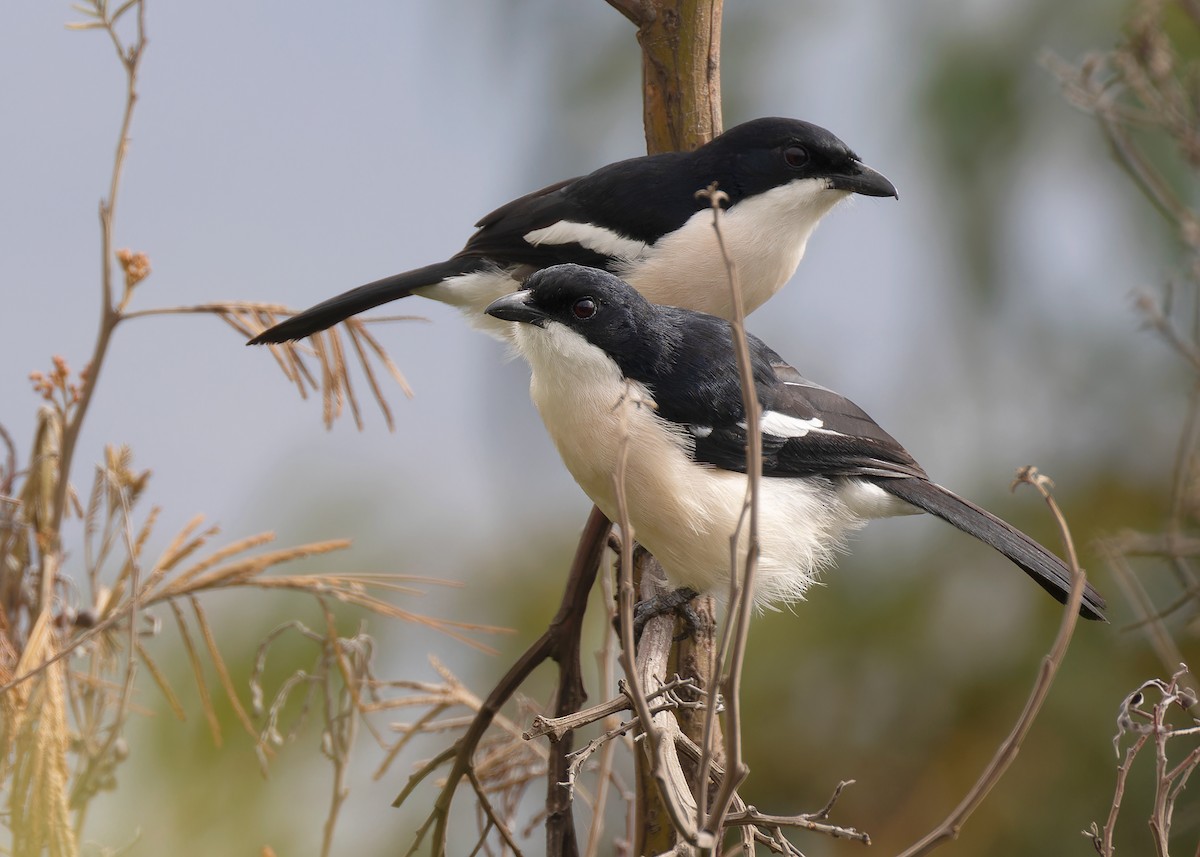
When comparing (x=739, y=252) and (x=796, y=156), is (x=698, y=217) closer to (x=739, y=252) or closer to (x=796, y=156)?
(x=739, y=252)

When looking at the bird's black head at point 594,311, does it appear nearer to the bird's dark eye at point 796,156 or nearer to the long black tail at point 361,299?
the long black tail at point 361,299

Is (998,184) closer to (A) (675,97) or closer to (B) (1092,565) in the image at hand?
(B) (1092,565)

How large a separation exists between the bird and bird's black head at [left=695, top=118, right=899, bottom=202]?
43 cm

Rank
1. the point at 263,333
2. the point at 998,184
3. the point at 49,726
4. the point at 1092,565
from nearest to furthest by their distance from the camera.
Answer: the point at 49,726 → the point at 263,333 → the point at 1092,565 → the point at 998,184

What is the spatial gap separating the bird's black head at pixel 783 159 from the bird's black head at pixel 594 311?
1.73ft

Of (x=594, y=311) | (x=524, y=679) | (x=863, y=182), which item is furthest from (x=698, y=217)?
(x=524, y=679)

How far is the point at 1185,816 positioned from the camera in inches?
171

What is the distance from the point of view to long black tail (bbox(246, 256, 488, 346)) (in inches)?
96.3

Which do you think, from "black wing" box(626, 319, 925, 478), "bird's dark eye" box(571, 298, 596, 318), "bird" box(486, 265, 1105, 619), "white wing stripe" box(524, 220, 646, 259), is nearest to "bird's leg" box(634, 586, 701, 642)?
"bird" box(486, 265, 1105, 619)

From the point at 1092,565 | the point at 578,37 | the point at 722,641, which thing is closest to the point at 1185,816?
the point at 1092,565

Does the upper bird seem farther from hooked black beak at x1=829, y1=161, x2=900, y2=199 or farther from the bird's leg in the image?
the bird's leg

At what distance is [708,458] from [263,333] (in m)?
0.90

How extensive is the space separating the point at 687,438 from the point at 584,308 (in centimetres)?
30

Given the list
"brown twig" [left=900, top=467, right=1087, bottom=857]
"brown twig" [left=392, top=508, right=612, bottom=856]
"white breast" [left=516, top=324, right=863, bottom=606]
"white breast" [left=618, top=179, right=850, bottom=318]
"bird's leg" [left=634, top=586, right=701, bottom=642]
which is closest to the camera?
"brown twig" [left=900, top=467, right=1087, bottom=857]
